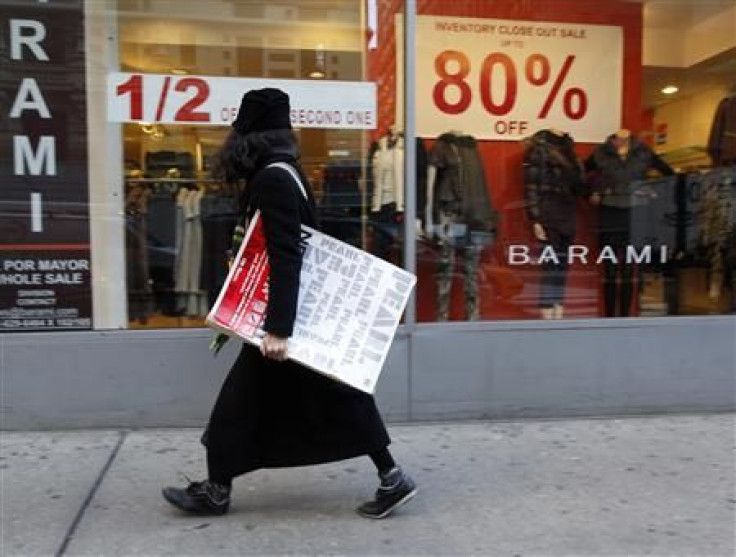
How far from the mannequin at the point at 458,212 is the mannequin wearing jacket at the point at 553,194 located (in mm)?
363

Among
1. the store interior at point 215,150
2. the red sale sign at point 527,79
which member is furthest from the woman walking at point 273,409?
the red sale sign at point 527,79

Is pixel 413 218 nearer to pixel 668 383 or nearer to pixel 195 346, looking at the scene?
pixel 195 346

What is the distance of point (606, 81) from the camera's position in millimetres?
6332

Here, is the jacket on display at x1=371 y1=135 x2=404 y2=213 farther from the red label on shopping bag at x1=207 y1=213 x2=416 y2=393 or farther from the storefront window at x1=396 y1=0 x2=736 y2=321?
the red label on shopping bag at x1=207 y1=213 x2=416 y2=393

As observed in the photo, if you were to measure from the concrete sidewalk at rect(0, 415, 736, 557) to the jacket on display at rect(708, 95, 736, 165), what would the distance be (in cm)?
200

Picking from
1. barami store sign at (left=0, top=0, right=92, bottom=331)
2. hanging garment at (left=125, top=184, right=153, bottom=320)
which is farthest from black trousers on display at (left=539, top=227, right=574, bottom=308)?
barami store sign at (left=0, top=0, right=92, bottom=331)

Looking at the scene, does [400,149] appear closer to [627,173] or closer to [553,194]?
[553,194]

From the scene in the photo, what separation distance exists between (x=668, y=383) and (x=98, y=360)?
357 centimetres

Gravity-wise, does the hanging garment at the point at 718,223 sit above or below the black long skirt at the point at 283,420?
above

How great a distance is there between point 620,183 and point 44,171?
3.92 m

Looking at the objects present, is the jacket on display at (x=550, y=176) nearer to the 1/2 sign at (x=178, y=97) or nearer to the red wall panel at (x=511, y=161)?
the red wall panel at (x=511, y=161)

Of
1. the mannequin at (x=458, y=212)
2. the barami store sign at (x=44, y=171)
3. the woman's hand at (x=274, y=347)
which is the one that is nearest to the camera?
Result: the woman's hand at (x=274, y=347)

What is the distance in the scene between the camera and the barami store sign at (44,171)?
4.91 m

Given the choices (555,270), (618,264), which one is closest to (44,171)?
(555,270)
